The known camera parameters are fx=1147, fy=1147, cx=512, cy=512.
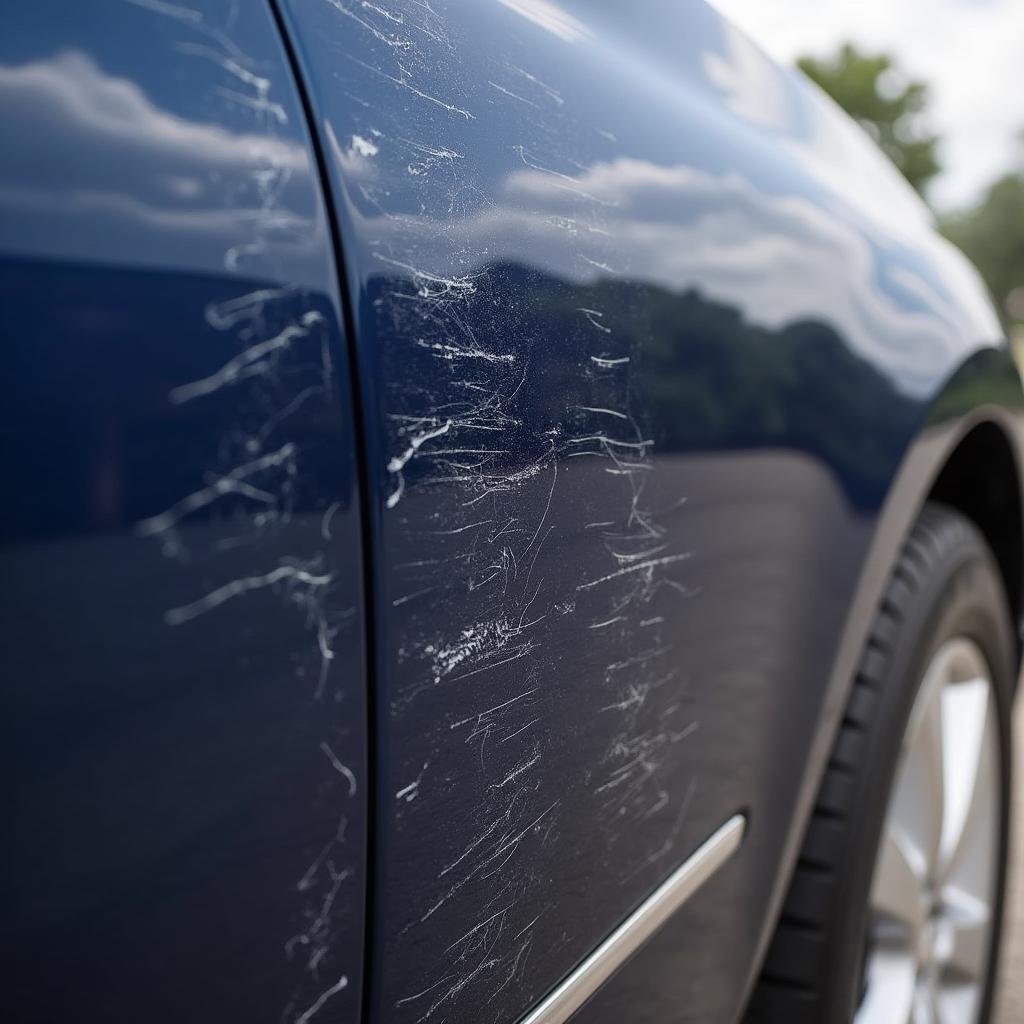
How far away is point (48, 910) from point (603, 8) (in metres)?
0.83

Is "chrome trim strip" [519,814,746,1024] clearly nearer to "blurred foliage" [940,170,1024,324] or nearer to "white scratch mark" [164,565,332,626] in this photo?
"white scratch mark" [164,565,332,626]

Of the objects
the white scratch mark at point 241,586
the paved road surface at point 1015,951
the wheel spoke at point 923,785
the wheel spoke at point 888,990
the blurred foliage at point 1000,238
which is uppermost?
the blurred foliage at point 1000,238

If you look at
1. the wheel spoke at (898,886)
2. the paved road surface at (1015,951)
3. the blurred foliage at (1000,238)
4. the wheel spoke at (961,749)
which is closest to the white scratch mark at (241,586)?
the wheel spoke at (898,886)

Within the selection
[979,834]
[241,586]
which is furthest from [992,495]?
[241,586]

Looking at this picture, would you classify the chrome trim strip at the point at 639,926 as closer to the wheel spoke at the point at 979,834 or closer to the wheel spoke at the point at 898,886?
the wheel spoke at the point at 898,886

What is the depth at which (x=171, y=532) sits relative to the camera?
53 cm

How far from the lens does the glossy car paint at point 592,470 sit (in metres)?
0.68

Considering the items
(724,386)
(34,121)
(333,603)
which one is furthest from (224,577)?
(724,386)

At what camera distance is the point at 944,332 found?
5.01ft

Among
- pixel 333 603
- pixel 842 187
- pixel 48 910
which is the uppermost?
pixel 842 187

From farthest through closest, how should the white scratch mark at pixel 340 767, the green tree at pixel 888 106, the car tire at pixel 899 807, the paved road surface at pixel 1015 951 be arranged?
the green tree at pixel 888 106
the paved road surface at pixel 1015 951
the car tire at pixel 899 807
the white scratch mark at pixel 340 767

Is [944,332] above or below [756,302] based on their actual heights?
above

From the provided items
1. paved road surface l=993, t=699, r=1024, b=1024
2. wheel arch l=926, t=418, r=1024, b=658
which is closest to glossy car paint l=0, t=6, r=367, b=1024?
wheel arch l=926, t=418, r=1024, b=658

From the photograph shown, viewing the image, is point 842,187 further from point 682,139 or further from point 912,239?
point 682,139
